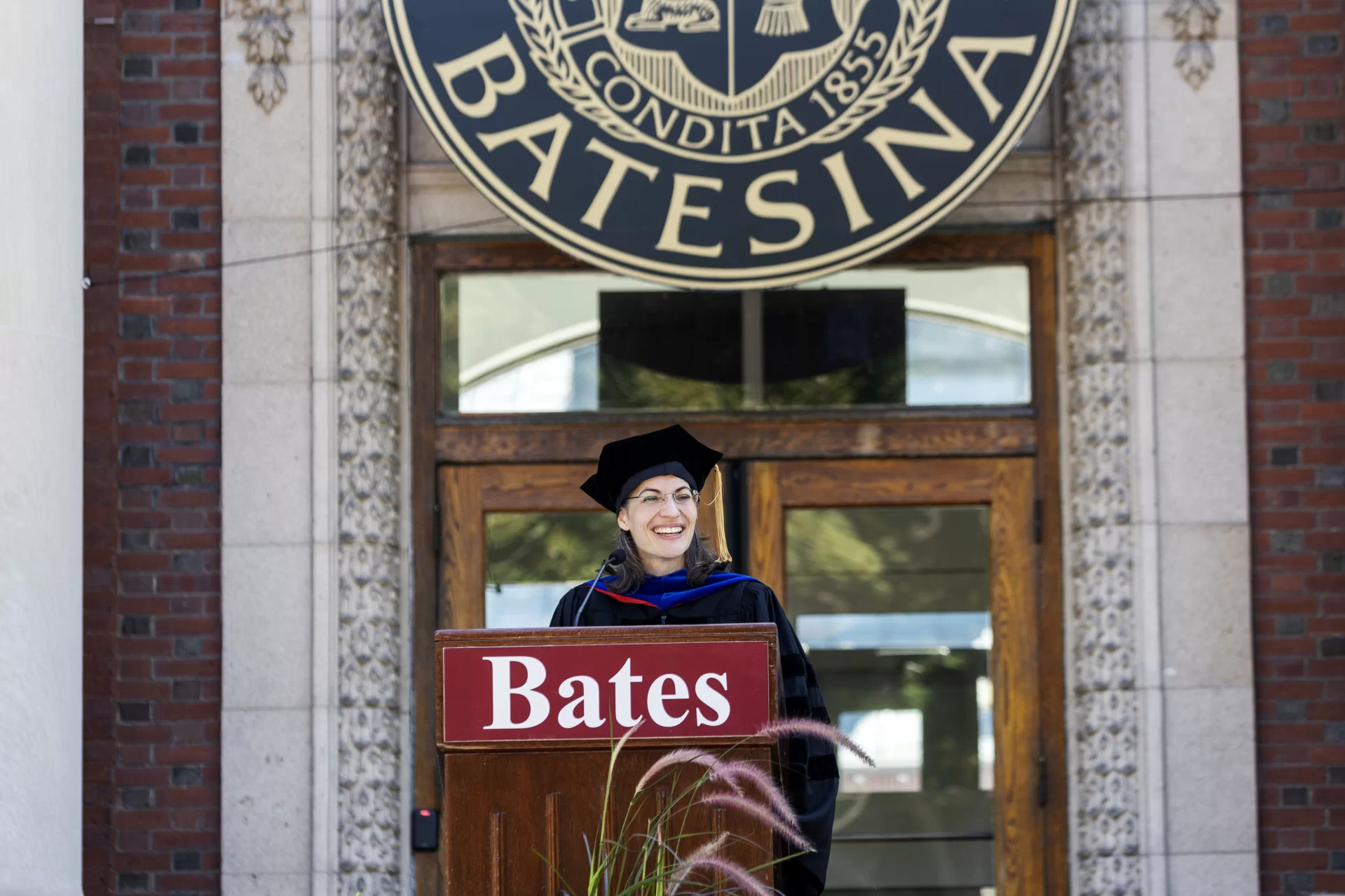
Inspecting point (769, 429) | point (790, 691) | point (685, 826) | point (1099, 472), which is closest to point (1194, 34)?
point (1099, 472)

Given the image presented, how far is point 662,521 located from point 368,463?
232cm

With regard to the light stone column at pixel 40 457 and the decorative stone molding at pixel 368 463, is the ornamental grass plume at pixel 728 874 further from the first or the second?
the decorative stone molding at pixel 368 463

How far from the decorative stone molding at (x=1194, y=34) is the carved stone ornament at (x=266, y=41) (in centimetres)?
315

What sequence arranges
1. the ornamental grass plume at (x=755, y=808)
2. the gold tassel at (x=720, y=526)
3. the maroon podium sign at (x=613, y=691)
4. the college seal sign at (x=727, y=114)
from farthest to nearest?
the college seal sign at (x=727, y=114)
the gold tassel at (x=720, y=526)
the maroon podium sign at (x=613, y=691)
the ornamental grass plume at (x=755, y=808)

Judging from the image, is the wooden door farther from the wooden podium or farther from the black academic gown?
the wooden podium

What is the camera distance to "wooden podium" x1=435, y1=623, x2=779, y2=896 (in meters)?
2.84

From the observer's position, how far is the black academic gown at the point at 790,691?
10.6 ft

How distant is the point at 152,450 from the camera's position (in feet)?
19.2

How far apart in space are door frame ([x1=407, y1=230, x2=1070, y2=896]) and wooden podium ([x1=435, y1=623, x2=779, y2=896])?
3.10 metres

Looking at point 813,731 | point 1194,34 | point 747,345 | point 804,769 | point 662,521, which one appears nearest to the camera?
point 813,731

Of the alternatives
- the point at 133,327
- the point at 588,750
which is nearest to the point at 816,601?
the point at 133,327

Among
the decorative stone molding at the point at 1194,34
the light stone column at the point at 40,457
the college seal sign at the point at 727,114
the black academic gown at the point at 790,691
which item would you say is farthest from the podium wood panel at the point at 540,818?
the decorative stone molding at the point at 1194,34

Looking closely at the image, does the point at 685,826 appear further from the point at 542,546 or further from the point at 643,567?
the point at 542,546

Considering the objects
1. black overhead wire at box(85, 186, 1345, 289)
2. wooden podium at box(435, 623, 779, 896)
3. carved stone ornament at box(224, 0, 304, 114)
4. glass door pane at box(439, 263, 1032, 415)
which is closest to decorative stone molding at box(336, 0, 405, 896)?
black overhead wire at box(85, 186, 1345, 289)
